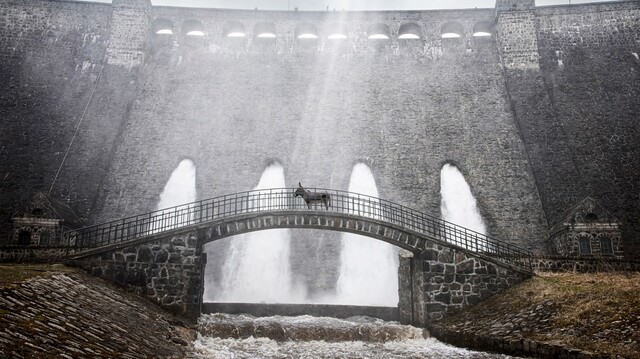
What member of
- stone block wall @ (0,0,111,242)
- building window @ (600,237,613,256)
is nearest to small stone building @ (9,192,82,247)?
stone block wall @ (0,0,111,242)

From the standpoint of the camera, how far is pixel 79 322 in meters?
10.8

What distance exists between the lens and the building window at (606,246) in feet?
77.0

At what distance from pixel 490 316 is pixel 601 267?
755cm

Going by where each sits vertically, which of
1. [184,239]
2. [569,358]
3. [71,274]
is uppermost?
[184,239]

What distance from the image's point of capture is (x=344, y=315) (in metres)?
20.9

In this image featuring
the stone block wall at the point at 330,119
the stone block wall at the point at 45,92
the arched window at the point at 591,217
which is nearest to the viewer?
the arched window at the point at 591,217

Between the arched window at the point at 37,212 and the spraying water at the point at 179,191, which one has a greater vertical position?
Result: the spraying water at the point at 179,191

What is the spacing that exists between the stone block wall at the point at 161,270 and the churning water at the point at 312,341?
116 centimetres

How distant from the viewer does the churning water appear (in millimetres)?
14562

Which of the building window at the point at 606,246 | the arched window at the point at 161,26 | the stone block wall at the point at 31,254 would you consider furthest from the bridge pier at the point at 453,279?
the arched window at the point at 161,26

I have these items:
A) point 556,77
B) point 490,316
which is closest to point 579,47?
point 556,77

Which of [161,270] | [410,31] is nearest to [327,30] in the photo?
[410,31]

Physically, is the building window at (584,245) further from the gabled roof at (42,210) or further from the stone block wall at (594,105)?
the gabled roof at (42,210)

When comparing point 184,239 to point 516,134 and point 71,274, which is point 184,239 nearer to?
point 71,274
